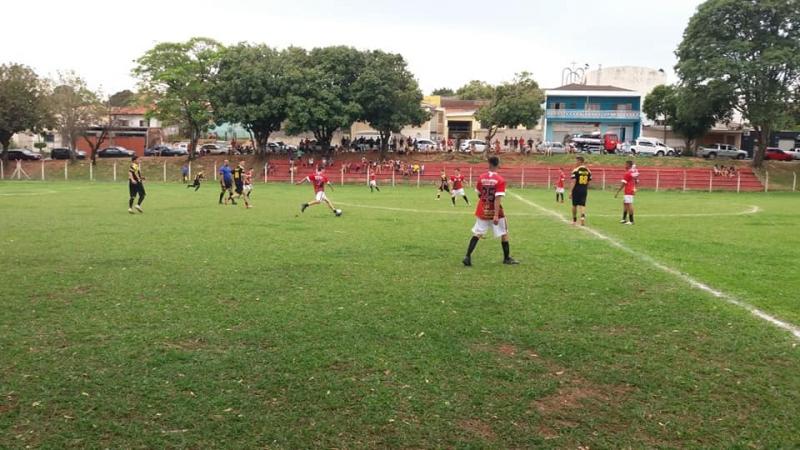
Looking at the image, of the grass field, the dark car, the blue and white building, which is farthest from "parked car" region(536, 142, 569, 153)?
the grass field

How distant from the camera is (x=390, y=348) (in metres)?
6.17

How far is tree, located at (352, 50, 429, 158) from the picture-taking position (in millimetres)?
48938

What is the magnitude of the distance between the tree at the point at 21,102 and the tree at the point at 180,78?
8.04m

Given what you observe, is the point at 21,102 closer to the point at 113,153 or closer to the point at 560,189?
the point at 113,153

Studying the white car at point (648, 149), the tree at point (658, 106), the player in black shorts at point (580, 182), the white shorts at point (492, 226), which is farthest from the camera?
the tree at point (658, 106)

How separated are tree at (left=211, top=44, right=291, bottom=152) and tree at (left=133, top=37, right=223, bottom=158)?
149 cm

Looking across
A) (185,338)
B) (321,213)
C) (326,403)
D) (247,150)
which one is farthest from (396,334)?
(247,150)

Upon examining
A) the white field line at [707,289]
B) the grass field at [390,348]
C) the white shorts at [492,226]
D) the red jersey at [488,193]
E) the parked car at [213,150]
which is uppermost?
the parked car at [213,150]

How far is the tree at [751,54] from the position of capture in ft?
136

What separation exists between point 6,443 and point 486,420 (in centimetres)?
339

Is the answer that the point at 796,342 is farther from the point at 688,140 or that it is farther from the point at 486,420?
the point at 688,140

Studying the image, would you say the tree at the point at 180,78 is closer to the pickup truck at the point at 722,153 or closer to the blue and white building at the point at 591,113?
the blue and white building at the point at 591,113

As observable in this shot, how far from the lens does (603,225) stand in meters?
17.5

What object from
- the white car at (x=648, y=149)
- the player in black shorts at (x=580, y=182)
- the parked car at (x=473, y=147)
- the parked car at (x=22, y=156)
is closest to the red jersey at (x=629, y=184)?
the player in black shorts at (x=580, y=182)
